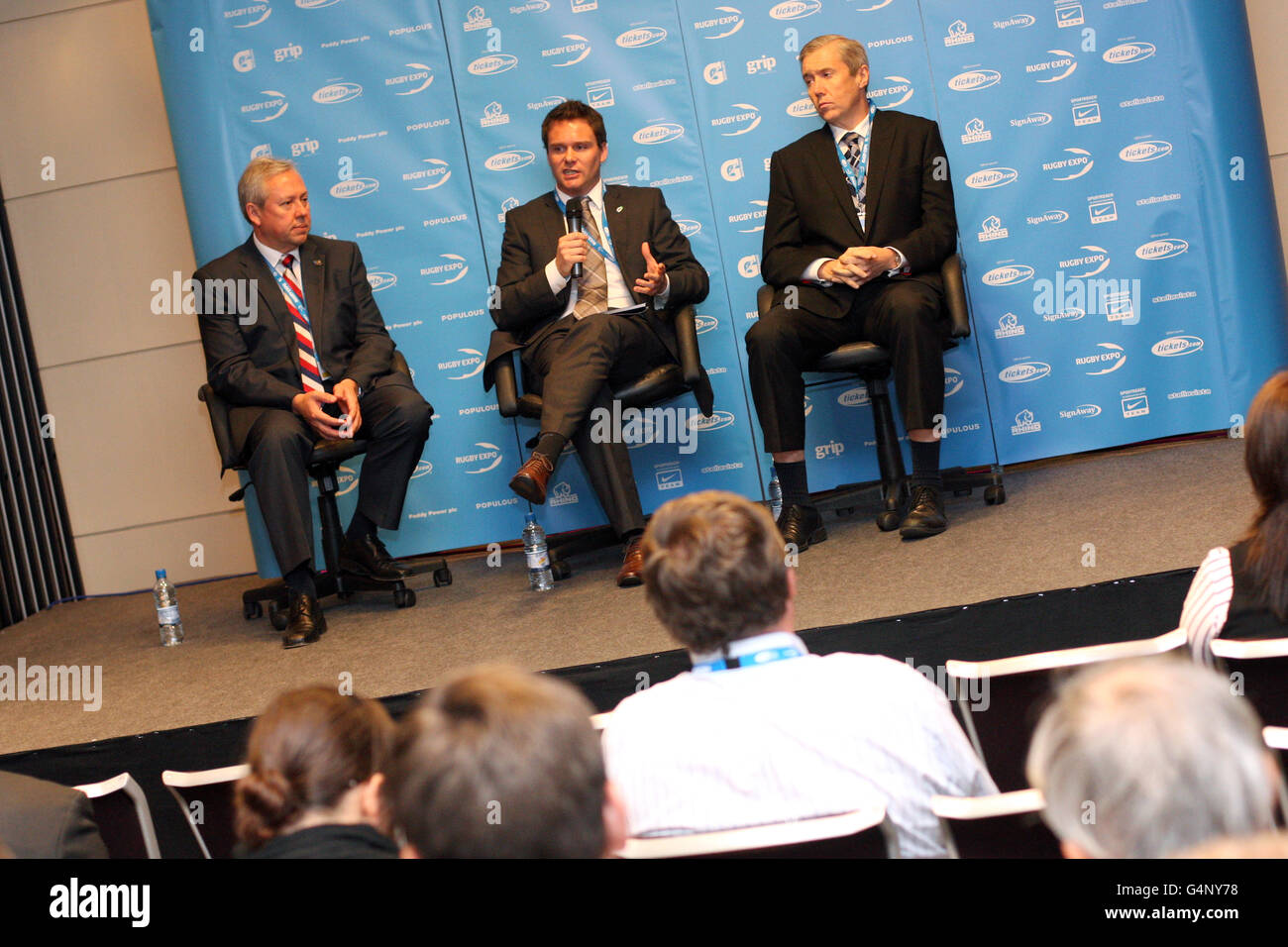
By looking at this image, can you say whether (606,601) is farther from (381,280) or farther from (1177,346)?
(1177,346)

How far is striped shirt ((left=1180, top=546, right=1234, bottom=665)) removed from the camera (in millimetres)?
1707

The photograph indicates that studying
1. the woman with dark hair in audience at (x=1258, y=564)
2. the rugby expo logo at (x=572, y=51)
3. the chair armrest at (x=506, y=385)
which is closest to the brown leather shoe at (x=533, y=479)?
the chair armrest at (x=506, y=385)

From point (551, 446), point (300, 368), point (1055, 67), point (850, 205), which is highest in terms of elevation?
point (1055, 67)

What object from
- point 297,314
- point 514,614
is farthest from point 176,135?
point 514,614

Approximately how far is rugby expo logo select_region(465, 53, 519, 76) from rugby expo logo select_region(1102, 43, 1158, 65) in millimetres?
2182

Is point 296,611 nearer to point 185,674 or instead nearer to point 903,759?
point 185,674

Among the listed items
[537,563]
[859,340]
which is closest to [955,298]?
[859,340]

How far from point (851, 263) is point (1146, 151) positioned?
54.7 inches

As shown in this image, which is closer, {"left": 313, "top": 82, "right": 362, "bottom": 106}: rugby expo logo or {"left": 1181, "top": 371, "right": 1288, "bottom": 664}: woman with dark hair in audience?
{"left": 1181, "top": 371, "right": 1288, "bottom": 664}: woman with dark hair in audience

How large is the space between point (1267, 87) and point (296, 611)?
13.3 ft

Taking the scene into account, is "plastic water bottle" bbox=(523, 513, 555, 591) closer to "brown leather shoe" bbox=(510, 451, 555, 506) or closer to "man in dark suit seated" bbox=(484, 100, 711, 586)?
"man in dark suit seated" bbox=(484, 100, 711, 586)

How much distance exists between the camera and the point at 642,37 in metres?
4.48

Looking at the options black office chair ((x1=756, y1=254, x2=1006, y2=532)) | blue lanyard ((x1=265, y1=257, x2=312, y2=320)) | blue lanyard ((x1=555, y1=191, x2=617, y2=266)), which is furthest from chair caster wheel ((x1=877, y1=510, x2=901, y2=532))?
blue lanyard ((x1=265, y1=257, x2=312, y2=320))

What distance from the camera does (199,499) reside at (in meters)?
5.36
